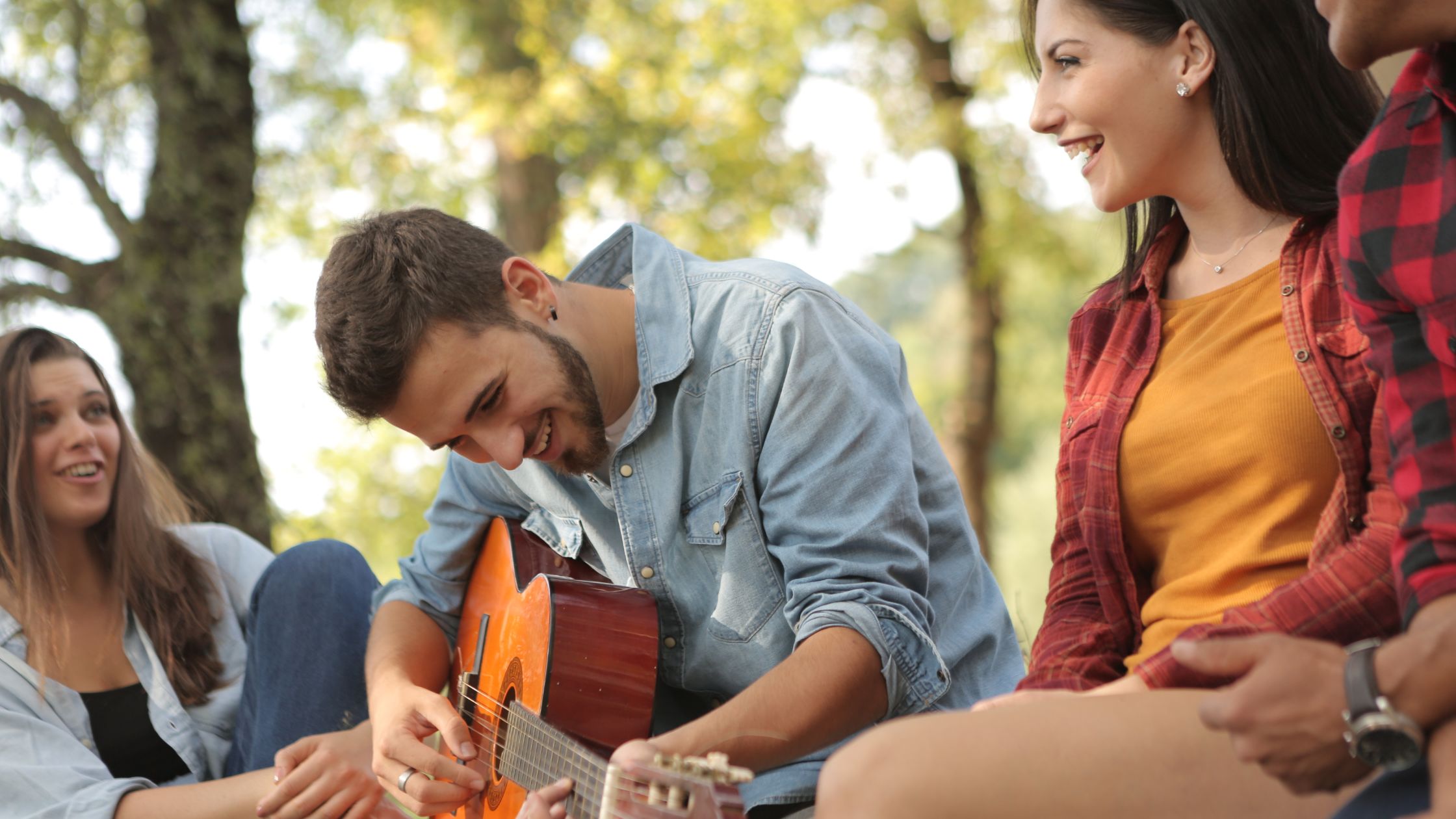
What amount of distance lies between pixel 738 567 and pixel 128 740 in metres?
1.60

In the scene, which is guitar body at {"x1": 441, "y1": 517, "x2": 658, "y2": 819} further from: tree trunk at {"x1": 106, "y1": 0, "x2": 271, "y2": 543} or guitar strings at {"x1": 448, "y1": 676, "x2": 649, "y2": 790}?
tree trunk at {"x1": 106, "y1": 0, "x2": 271, "y2": 543}

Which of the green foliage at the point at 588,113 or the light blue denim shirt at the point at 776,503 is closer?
the light blue denim shirt at the point at 776,503

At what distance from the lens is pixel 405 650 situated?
9.81 feet

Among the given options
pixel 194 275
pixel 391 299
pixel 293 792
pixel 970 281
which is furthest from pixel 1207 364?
pixel 970 281

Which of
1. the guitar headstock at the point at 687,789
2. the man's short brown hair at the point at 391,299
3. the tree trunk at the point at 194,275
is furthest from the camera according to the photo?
the tree trunk at the point at 194,275

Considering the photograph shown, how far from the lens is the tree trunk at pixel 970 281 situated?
1167cm

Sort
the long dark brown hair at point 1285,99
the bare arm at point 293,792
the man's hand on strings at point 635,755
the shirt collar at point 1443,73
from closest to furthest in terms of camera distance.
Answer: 1. the shirt collar at point 1443,73
2. the man's hand on strings at point 635,755
3. the long dark brown hair at point 1285,99
4. the bare arm at point 293,792

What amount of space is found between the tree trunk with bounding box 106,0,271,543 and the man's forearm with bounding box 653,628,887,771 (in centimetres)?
411

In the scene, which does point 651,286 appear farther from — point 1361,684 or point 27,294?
point 27,294

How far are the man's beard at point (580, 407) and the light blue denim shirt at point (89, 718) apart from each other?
119cm

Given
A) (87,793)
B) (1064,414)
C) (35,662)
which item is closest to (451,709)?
(87,793)

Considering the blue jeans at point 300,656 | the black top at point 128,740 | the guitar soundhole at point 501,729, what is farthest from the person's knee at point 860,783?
the black top at point 128,740

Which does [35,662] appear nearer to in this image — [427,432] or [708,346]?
[427,432]

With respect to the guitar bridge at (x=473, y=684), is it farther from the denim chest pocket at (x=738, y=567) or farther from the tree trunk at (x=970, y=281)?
the tree trunk at (x=970, y=281)
